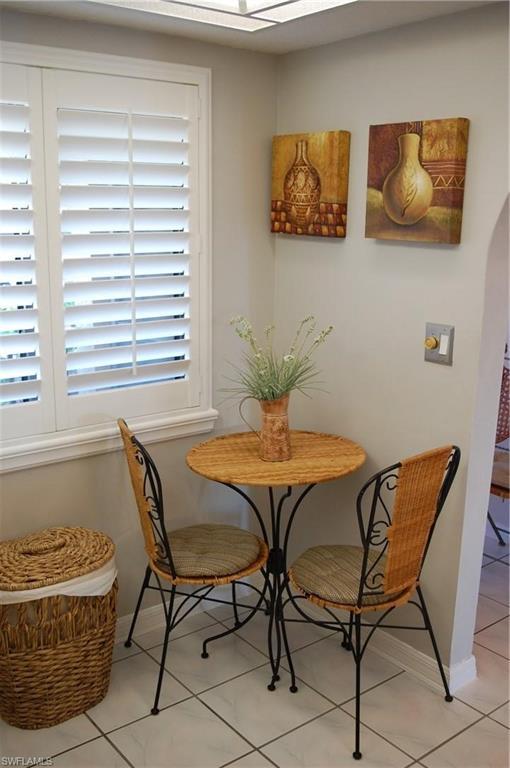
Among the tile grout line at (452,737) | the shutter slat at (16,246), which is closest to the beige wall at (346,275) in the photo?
the tile grout line at (452,737)

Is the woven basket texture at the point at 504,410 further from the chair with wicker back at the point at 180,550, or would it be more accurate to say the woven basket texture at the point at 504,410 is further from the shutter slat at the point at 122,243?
the shutter slat at the point at 122,243

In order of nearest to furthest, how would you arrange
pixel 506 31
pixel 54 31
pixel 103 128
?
pixel 506 31, pixel 54 31, pixel 103 128

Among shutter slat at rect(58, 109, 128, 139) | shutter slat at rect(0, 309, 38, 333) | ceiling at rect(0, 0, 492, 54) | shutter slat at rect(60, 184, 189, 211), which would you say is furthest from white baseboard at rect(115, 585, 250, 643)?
ceiling at rect(0, 0, 492, 54)

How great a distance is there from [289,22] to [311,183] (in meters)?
0.63

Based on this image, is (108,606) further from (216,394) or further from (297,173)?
(297,173)

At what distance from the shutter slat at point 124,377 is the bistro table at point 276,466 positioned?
311 mm

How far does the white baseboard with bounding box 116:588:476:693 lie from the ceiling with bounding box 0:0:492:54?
2.23 m

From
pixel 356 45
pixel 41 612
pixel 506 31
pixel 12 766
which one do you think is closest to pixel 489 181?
pixel 506 31

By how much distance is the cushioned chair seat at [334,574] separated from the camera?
101 inches

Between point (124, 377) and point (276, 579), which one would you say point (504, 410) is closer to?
point (276, 579)

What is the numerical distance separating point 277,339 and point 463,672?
1.52 metres

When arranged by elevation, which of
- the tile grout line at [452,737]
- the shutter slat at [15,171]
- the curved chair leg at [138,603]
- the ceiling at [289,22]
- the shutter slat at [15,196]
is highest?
the ceiling at [289,22]

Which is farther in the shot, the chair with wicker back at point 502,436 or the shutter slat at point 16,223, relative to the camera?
the chair with wicker back at point 502,436

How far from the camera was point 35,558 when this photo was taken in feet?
8.34
